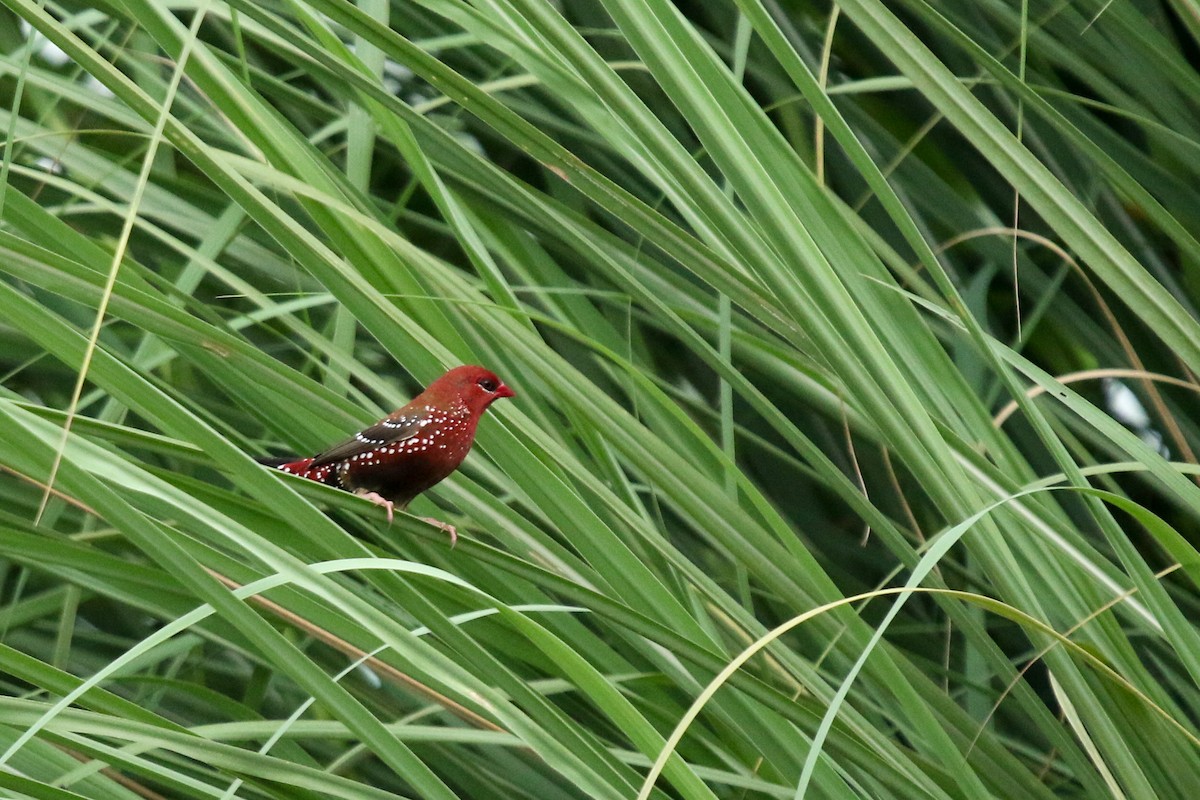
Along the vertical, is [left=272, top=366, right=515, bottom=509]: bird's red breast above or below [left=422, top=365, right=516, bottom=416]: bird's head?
below

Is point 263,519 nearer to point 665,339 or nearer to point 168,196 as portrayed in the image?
point 168,196

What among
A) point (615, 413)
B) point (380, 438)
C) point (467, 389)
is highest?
point (615, 413)

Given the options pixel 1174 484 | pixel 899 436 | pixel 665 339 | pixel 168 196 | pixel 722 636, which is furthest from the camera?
pixel 665 339

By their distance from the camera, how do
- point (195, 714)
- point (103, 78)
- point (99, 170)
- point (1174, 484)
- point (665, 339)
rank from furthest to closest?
point (665, 339)
point (195, 714)
point (99, 170)
point (1174, 484)
point (103, 78)

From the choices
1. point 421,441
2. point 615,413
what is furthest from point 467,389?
point 615,413

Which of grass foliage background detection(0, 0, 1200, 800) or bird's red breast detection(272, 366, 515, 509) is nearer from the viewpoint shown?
grass foliage background detection(0, 0, 1200, 800)

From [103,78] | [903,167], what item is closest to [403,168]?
[903,167]

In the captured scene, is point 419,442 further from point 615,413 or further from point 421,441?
point 615,413
